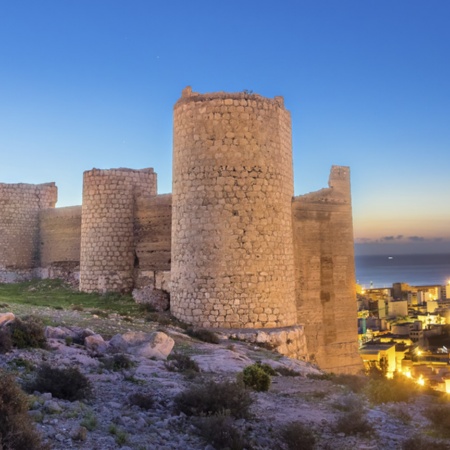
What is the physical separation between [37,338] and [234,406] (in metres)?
3.78

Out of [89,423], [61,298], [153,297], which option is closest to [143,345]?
[89,423]

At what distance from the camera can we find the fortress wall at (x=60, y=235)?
21953 millimetres

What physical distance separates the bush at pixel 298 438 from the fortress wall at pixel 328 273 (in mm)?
9882

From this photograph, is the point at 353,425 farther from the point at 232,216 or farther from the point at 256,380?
the point at 232,216

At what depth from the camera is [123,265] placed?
18.3 m

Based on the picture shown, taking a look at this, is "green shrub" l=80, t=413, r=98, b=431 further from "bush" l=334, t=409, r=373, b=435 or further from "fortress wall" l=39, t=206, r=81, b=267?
"fortress wall" l=39, t=206, r=81, b=267

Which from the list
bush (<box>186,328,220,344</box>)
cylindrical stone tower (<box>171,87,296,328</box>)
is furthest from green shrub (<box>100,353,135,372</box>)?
cylindrical stone tower (<box>171,87,296,328</box>)

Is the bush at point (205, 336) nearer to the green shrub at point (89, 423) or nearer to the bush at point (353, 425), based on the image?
the bush at point (353, 425)

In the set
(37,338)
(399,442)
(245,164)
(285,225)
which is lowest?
(399,442)

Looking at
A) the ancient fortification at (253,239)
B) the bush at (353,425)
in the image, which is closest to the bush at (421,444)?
the bush at (353,425)

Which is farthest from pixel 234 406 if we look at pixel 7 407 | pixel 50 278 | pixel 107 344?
pixel 50 278

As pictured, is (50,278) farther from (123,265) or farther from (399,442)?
(399,442)

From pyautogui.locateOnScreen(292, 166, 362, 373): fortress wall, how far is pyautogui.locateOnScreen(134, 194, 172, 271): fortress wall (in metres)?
4.60

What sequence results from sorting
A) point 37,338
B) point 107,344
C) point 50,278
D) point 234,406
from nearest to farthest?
point 234,406
point 37,338
point 107,344
point 50,278
